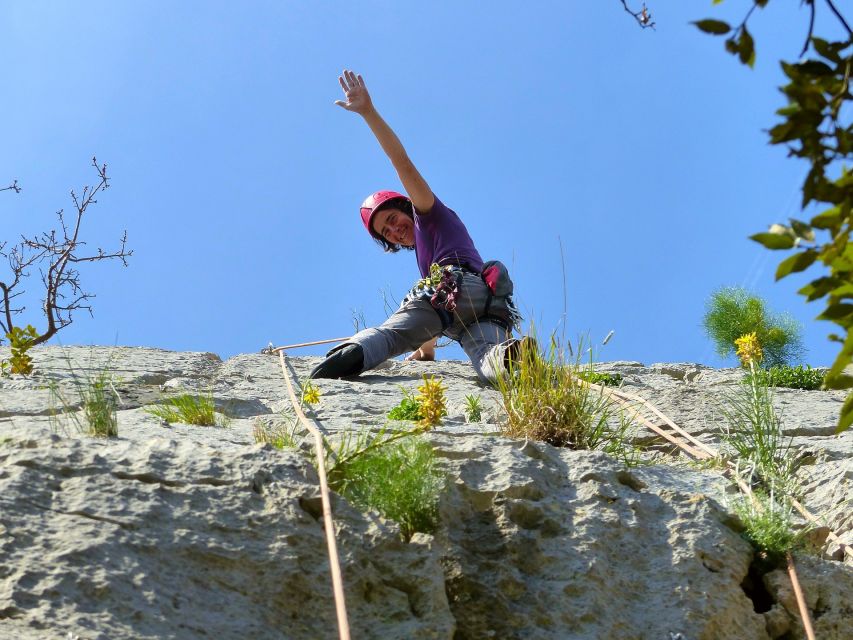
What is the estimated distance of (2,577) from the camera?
8.22 feet

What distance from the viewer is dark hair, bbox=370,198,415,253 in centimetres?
731

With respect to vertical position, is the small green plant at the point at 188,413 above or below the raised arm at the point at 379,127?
below

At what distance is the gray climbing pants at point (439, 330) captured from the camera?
6555 mm

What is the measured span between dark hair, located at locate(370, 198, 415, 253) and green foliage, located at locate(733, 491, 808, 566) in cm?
392

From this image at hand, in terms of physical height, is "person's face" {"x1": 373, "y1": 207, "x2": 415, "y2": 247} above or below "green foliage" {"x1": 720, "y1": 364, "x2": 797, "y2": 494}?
above

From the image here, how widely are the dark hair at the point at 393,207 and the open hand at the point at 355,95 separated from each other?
934mm

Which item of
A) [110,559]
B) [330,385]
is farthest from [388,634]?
[330,385]

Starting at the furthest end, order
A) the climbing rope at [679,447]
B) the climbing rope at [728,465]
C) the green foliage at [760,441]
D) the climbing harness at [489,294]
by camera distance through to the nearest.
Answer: the climbing harness at [489,294] → the green foliage at [760,441] → the climbing rope at [728,465] → the climbing rope at [679,447]

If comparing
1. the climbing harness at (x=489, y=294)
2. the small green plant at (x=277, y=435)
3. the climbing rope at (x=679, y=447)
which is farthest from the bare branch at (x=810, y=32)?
the climbing harness at (x=489, y=294)

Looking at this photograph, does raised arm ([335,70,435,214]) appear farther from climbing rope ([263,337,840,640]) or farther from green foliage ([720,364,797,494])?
green foliage ([720,364,797,494])

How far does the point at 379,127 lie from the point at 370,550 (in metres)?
4.03

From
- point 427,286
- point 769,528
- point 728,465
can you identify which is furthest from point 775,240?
point 427,286

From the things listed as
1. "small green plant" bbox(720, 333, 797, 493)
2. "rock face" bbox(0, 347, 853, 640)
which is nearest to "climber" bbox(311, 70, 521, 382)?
"small green plant" bbox(720, 333, 797, 493)

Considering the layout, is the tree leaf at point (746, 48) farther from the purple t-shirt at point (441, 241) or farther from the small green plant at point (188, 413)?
the purple t-shirt at point (441, 241)
